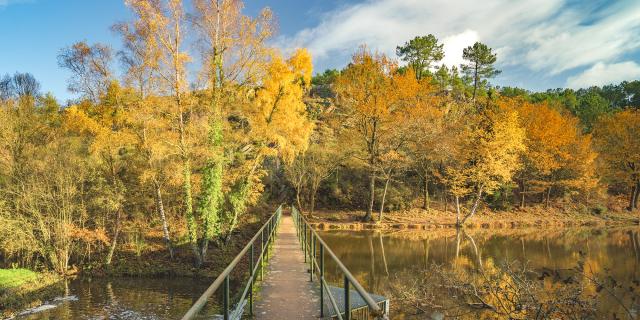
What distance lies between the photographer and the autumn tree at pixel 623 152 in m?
39.6

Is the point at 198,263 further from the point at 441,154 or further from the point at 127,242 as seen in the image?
the point at 441,154

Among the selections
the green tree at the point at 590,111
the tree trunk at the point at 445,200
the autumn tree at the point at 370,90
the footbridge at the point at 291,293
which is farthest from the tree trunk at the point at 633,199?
the footbridge at the point at 291,293

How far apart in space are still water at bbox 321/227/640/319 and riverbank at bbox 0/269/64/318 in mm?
11444

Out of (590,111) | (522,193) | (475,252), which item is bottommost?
(475,252)

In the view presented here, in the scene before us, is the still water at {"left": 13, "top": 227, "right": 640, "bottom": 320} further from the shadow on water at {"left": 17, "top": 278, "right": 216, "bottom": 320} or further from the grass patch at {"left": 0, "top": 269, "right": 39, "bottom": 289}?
the grass patch at {"left": 0, "top": 269, "right": 39, "bottom": 289}

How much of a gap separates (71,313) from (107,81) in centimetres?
1130

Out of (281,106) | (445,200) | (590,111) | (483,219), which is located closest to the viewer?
(281,106)

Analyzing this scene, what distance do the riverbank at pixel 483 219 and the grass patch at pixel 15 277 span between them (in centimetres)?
1788

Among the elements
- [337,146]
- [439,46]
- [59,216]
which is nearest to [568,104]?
[439,46]

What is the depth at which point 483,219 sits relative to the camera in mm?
34375

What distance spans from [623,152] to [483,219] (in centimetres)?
1819

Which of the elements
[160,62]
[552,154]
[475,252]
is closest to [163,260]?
[160,62]

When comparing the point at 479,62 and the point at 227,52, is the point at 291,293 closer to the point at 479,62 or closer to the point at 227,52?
the point at 227,52

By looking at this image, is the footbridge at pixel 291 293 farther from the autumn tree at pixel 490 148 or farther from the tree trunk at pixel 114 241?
the autumn tree at pixel 490 148
